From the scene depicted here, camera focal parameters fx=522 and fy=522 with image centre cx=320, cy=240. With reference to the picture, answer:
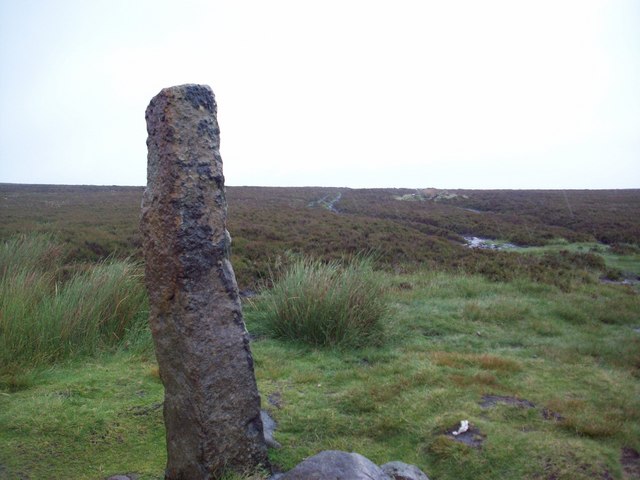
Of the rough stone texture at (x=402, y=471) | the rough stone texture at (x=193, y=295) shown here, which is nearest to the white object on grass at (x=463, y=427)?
the rough stone texture at (x=402, y=471)

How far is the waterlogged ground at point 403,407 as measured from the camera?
12.4ft

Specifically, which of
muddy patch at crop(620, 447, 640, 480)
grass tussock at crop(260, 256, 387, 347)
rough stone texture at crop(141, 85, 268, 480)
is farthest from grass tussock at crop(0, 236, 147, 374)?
muddy patch at crop(620, 447, 640, 480)

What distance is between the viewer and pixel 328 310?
6.72 metres

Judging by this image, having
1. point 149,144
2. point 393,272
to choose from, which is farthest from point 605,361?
point 393,272

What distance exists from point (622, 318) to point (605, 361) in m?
2.55

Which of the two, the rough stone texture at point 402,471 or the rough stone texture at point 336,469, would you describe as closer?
the rough stone texture at point 336,469

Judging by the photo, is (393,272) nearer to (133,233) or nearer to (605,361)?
(605,361)

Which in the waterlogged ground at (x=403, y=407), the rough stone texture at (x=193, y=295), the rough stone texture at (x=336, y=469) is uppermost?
the rough stone texture at (x=193, y=295)

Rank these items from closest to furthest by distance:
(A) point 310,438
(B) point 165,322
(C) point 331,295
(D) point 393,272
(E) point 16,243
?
(B) point 165,322
(A) point 310,438
(C) point 331,295
(E) point 16,243
(D) point 393,272

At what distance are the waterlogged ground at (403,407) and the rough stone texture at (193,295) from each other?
0.58 meters

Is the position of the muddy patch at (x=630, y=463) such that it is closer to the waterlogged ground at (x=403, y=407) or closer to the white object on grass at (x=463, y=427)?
the waterlogged ground at (x=403, y=407)

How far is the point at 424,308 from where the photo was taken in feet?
28.8

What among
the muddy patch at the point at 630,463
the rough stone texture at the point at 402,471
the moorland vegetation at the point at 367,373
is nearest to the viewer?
the rough stone texture at the point at 402,471

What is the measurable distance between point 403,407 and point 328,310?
223 cm
